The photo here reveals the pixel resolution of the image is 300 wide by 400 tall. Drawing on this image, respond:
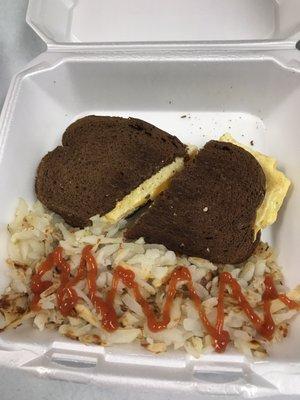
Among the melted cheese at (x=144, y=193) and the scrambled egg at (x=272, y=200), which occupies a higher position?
the melted cheese at (x=144, y=193)

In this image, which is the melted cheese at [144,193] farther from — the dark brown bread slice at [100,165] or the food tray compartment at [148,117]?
the food tray compartment at [148,117]

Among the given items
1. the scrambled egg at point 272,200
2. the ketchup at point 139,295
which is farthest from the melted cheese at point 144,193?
the scrambled egg at point 272,200

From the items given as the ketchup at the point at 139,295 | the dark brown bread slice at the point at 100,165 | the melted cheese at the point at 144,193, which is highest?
the dark brown bread slice at the point at 100,165

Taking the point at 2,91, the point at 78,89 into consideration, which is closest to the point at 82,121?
the point at 78,89

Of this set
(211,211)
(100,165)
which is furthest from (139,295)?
(100,165)

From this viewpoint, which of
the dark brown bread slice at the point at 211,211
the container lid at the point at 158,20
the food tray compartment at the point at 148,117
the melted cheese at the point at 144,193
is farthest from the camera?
the container lid at the point at 158,20

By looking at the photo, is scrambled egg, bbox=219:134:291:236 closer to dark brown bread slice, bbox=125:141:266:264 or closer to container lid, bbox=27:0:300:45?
dark brown bread slice, bbox=125:141:266:264

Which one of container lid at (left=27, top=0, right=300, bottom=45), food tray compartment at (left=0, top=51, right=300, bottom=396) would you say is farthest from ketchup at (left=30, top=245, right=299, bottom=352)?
container lid at (left=27, top=0, right=300, bottom=45)
